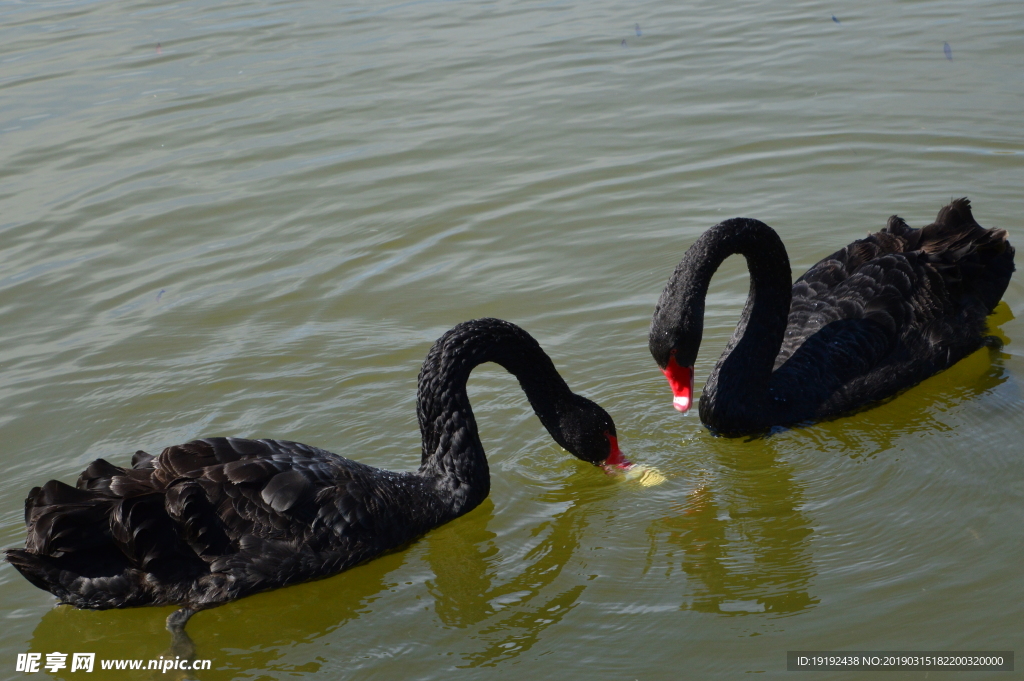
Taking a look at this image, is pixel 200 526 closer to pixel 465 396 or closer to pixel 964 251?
pixel 465 396

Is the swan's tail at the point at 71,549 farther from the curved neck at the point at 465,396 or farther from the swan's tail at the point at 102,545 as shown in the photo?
the curved neck at the point at 465,396

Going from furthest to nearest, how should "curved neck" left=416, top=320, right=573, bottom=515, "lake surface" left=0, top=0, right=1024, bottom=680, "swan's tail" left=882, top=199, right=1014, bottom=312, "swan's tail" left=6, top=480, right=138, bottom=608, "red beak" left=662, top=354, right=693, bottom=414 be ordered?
"swan's tail" left=882, top=199, right=1014, bottom=312
"red beak" left=662, top=354, right=693, bottom=414
"curved neck" left=416, top=320, right=573, bottom=515
"lake surface" left=0, top=0, right=1024, bottom=680
"swan's tail" left=6, top=480, right=138, bottom=608

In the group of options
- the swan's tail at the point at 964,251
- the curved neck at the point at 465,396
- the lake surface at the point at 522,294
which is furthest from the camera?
the swan's tail at the point at 964,251

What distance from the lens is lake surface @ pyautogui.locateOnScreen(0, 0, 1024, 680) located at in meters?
4.43

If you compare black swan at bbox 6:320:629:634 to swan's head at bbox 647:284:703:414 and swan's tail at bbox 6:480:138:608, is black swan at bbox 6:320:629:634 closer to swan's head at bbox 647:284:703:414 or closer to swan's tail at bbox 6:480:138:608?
swan's tail at bbox 6:480:138:608

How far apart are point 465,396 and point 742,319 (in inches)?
70.8

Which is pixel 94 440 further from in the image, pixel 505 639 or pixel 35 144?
pixel 35 144

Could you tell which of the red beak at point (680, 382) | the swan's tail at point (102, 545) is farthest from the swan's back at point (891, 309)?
the swan's tail at point (102, 545)

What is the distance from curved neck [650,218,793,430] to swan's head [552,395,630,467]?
42 centimetres

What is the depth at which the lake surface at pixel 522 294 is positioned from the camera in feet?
14.5

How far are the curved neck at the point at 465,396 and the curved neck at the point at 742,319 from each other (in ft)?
1.91

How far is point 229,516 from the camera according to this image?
4.53 metres

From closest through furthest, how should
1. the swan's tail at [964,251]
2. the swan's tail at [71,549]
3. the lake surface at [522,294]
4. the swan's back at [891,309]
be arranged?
the swan's tail at [71,549] < the lake surface at [522,294] < the swan's back at [891,309] < the swan's tail at [964,251]

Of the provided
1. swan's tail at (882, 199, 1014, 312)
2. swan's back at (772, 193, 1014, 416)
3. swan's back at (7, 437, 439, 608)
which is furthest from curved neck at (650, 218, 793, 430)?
swan's back at (7, 437, 439, 608)
